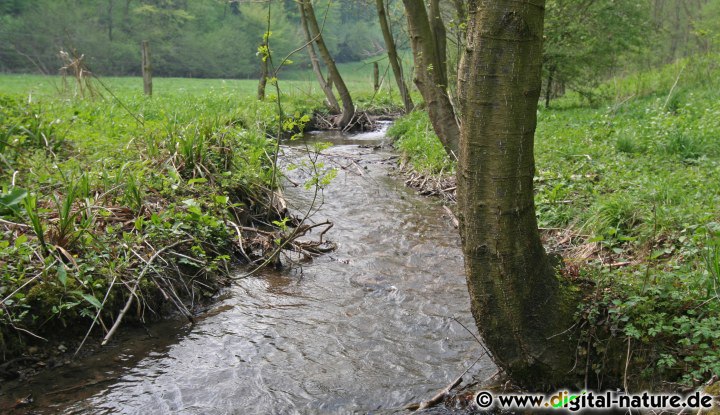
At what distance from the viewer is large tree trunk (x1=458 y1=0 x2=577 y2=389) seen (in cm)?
273

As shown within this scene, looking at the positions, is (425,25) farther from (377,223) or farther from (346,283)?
(346,283)

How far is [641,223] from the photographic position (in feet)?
16.0

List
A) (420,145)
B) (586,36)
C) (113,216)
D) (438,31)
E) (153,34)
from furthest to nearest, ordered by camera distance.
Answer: (153,34)
(586,36)
(438,31)
(420,145)
(113,216)

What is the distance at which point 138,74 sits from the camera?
48.0 m

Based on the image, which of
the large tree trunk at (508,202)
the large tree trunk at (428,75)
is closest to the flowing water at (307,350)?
the large tree trunk at (508,202)

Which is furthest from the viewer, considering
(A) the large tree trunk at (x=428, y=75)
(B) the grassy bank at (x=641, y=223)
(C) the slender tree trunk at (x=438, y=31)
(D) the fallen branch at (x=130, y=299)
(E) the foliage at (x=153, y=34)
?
(E) the foliage at (x=153, y=34)

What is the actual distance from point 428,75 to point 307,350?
5.01 meters

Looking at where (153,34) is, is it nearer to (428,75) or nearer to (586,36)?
(586,36)

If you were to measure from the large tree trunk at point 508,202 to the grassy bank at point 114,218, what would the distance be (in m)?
2.54

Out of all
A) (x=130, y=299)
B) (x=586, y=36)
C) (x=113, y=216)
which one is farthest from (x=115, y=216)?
(x=586, y=36)

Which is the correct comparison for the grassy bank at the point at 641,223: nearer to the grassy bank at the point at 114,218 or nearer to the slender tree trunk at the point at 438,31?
the slender tree trunk at the point at 438,31

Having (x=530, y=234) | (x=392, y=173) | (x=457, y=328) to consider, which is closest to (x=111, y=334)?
(x=457, y=328)

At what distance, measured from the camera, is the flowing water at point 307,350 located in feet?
11.3

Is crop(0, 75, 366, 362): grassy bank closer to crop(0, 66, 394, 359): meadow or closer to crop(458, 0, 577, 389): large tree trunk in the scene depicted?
crop(0, 66, 394, 359): meadow
